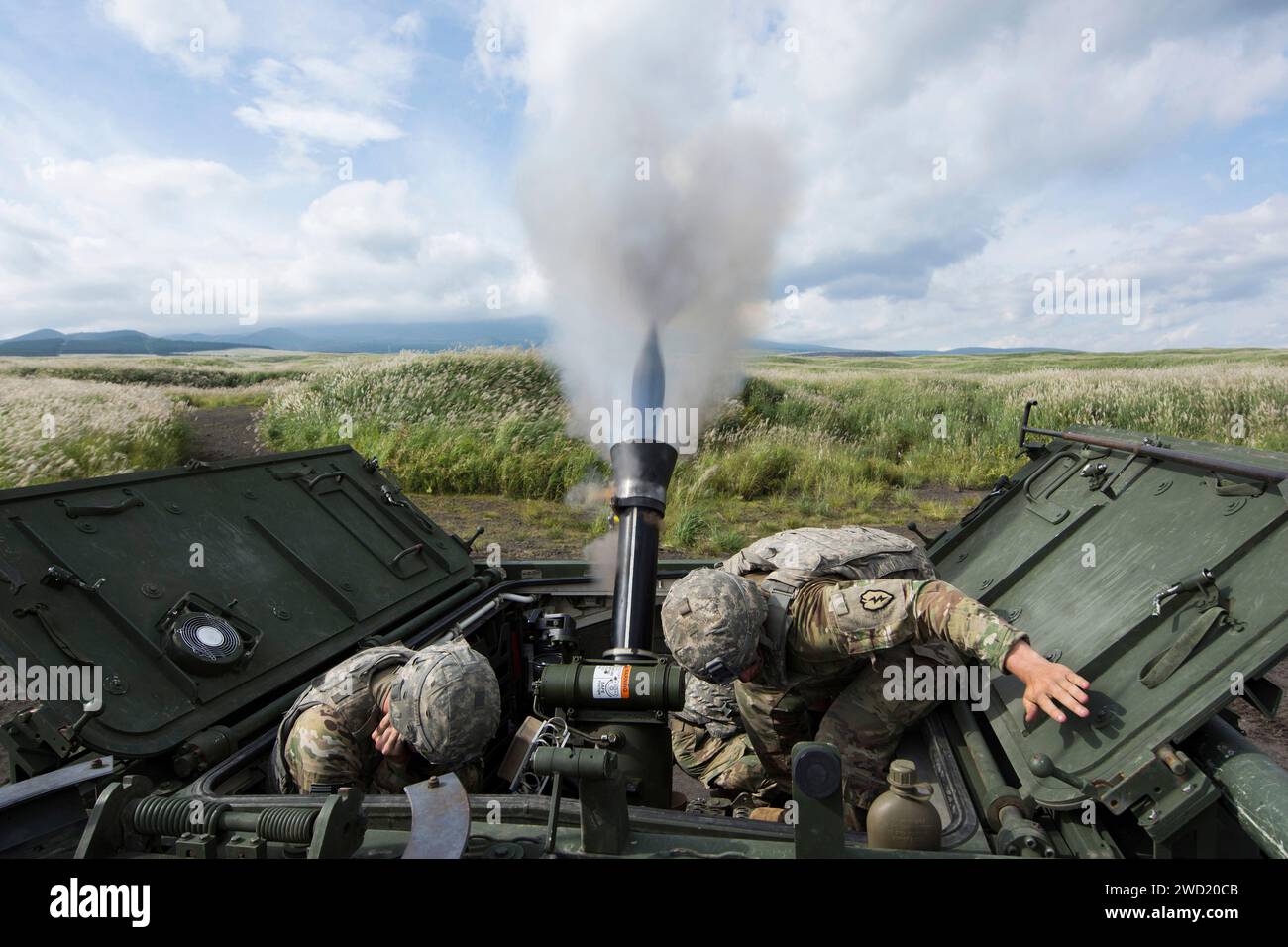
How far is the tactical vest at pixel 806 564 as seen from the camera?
3562 millimetres

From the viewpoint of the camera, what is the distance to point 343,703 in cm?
302

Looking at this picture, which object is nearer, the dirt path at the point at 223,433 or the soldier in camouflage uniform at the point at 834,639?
the soldier in camouflage uniform at the point at 834,639

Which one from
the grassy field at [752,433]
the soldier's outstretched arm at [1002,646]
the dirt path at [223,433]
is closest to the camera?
the soldier's outstretched arm at [1002,646]

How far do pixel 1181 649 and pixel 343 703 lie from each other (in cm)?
276

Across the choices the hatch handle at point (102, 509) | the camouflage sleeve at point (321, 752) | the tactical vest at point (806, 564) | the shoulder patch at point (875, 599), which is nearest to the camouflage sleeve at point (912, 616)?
the shoulder patch at point (875, 599)

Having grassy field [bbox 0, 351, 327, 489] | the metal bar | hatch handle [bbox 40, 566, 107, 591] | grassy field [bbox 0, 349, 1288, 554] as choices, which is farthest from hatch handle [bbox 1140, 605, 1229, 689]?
grassy field [bbox 0, 351, 327, 489]

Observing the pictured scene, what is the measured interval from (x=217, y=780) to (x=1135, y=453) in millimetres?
4065

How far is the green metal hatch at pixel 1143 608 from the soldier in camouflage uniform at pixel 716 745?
1.31 m

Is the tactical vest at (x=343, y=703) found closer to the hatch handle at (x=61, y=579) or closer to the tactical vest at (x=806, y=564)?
the hatch handle at (x=61, y=579)

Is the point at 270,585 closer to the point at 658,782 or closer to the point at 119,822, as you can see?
the point at 119,822

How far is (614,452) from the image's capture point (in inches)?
162

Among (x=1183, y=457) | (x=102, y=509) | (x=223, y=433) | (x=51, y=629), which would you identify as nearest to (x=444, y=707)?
(x=51, y=629)

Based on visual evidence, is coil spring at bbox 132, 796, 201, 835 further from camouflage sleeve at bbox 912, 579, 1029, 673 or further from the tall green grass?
the tall green grass

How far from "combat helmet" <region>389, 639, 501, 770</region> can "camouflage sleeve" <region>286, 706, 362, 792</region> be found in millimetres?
233
